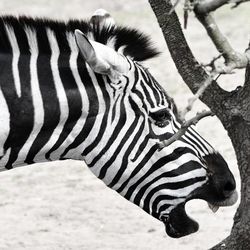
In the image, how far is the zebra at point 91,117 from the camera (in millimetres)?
4895

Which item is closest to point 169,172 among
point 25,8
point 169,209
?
point 169,209

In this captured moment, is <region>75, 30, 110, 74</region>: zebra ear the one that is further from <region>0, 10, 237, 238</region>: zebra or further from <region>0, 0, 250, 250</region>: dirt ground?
<region>0, 0, 250, 250</region>: dirt ground

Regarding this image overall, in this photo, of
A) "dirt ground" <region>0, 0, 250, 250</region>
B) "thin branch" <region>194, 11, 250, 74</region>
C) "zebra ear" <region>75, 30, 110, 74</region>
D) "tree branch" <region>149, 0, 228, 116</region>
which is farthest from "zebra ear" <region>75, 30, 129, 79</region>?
"dirt ground" <region>0, 0, 250, 250</region>

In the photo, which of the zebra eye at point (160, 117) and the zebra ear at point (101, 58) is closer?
the zebra ear at point (101, 58)

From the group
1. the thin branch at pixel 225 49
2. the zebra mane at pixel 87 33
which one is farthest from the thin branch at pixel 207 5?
the zebra mane at pixel 87 33

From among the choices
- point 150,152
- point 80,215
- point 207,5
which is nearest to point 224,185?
point 150,152

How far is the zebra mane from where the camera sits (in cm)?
493

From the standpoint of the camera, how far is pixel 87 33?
5.05 m

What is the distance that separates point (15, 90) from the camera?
488 cm

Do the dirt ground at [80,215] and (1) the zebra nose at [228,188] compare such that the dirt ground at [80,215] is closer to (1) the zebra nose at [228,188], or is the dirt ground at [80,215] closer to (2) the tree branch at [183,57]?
(1) the zebra nose at [228,188]

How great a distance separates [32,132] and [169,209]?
897mm

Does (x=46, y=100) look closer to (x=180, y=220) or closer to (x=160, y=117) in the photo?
(x=160, y=117)

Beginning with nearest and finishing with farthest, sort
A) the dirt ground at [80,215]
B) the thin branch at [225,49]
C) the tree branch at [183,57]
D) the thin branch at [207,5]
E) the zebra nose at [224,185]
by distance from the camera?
the thin branch at [207,5], the thin branch at [225,49], the tree branch at [183,57], the zebra nose at [224,185], the dirt ground at [80,215]

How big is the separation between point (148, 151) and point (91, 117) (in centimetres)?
37
